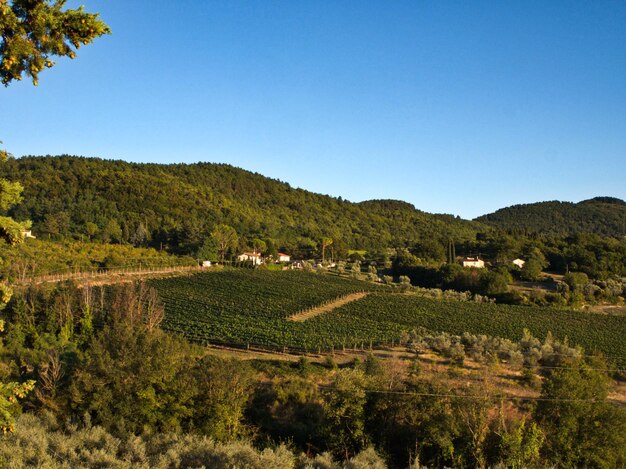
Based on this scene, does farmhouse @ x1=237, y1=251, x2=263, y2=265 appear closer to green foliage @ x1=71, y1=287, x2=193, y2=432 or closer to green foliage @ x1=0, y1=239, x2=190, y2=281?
green foliage @ x1=0, y1=239, x2=190, y2=281

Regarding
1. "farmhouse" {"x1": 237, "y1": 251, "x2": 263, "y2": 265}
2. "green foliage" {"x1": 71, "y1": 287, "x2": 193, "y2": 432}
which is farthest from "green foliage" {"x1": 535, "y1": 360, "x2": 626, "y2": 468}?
"farmhouse" {"x1": 237, "y1": 251, "x2": 263, "y2": 265}

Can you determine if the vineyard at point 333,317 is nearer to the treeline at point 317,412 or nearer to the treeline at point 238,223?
the treeline at point 317,412

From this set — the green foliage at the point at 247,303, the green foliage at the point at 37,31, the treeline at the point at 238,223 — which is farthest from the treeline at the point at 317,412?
the treeline at the point at 238,223

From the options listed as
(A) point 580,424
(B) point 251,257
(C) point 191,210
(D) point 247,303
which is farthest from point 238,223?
(A) point 580,424

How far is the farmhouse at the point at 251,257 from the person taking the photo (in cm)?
8854

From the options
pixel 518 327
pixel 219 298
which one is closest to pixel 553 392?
pixel 518 327

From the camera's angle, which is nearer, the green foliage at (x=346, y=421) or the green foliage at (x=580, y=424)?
the green foliage at (x=580, y=424)

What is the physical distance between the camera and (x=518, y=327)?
4625 centimetres

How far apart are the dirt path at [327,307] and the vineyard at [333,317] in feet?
→ 2.67

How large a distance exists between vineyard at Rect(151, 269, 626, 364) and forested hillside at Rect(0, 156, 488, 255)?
23113 mm

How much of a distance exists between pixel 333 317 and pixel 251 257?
44171 mm

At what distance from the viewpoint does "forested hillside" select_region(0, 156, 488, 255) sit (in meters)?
92.9

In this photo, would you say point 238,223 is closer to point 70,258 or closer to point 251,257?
point 251,257

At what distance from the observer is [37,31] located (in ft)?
21.9
